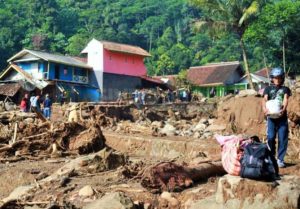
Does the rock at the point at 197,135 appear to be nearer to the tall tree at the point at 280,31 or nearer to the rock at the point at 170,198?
the rock at the point at 170,198

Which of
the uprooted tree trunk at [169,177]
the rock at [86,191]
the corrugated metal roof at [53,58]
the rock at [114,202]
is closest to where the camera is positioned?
the rock at [114,202]

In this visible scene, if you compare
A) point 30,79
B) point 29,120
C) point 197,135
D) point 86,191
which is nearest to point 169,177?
point 86,191

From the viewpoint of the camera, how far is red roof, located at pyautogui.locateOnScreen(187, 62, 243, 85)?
45312 mm

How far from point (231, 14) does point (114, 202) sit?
2873cm

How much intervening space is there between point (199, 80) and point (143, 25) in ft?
131

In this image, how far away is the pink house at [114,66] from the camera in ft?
138

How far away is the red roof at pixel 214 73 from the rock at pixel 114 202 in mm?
38847

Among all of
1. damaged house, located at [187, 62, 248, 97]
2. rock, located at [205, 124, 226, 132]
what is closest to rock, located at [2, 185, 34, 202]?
rock, located at [205, 124, 226, 132]

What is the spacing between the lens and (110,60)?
42.5 metres

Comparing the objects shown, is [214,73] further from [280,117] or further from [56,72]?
[280,117]

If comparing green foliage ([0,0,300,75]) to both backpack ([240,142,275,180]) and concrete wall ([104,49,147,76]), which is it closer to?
concrete wall ([104,49,147,76])

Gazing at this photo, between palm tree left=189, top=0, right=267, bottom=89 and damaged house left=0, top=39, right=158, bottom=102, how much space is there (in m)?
11.5

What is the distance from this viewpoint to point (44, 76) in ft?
123

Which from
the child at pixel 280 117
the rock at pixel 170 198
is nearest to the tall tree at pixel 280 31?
the child at pixel 280 117
